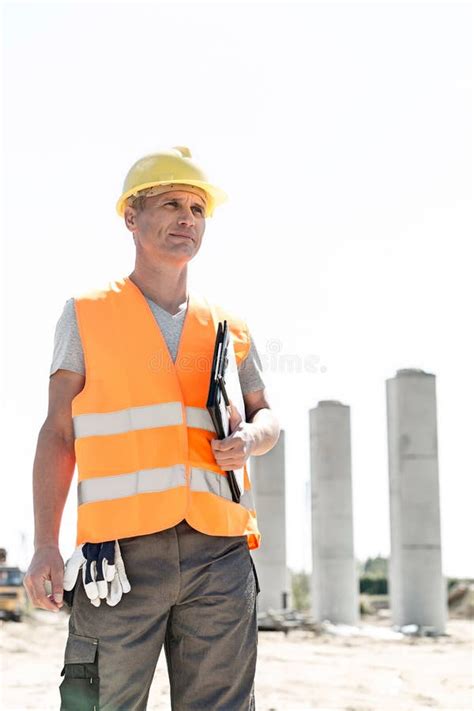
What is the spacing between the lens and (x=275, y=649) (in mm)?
13750

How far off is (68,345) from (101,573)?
2.10 feet

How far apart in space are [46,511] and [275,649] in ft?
37.5

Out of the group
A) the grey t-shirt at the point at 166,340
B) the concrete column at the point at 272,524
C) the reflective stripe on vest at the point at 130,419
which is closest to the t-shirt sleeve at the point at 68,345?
the grey t-shirt at the point at 166,340

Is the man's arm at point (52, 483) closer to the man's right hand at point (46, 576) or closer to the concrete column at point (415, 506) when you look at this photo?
the man's right hand at point (46, 576)

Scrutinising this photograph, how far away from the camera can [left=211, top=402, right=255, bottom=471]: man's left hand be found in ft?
9.36

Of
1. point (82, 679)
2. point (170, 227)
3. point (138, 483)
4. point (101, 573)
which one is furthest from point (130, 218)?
point (82, 679)

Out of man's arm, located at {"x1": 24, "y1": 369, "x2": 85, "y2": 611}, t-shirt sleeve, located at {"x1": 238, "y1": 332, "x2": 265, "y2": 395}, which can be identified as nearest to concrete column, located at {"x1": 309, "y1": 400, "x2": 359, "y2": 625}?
t-shirt sleeve, located at {"x1": 238, "y1": 332, "x2": 265, "y2": 395}

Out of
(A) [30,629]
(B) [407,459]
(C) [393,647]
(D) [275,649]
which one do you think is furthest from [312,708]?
(A) [30,629]

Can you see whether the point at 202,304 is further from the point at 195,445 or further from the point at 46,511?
the point at 46,511

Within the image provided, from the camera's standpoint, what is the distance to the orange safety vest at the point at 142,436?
2822mm

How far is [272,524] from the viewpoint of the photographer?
25.2m

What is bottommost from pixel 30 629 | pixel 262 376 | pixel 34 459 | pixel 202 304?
pixel 30 629

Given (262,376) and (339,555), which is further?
(339,555)

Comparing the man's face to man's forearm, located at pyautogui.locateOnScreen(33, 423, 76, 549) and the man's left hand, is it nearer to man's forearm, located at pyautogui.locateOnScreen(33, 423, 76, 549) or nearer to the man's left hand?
the man's left hand
